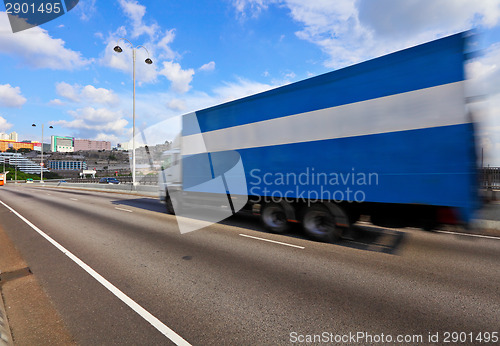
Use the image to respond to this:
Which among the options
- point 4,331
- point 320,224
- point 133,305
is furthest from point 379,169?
point 4,331

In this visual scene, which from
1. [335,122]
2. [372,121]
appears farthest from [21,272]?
[372,121]

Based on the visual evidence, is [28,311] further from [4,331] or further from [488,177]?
[488,177]

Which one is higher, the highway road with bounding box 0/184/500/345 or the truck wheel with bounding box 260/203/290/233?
the truck wheel with bounding box 260/203/290/233

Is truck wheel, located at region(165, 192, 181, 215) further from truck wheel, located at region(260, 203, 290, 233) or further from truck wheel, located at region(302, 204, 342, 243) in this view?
truck wheel, located at region(302, 204, 342, 243)

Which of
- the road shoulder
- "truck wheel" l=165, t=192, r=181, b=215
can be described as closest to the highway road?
the road shoulder

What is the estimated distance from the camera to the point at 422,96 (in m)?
4.63

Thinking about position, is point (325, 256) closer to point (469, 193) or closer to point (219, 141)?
point (469, 193)

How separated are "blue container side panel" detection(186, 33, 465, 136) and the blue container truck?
0.02 metres

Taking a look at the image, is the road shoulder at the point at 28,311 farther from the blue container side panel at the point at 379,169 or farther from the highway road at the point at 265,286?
the blue container side panel at the point at 379,169

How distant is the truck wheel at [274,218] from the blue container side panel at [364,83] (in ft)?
8.89

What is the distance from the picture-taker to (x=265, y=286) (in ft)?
13.4

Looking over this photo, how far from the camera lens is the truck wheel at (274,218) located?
719 cm

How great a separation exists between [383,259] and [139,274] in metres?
5.11

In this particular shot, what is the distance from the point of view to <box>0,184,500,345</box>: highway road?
9.80 ft
